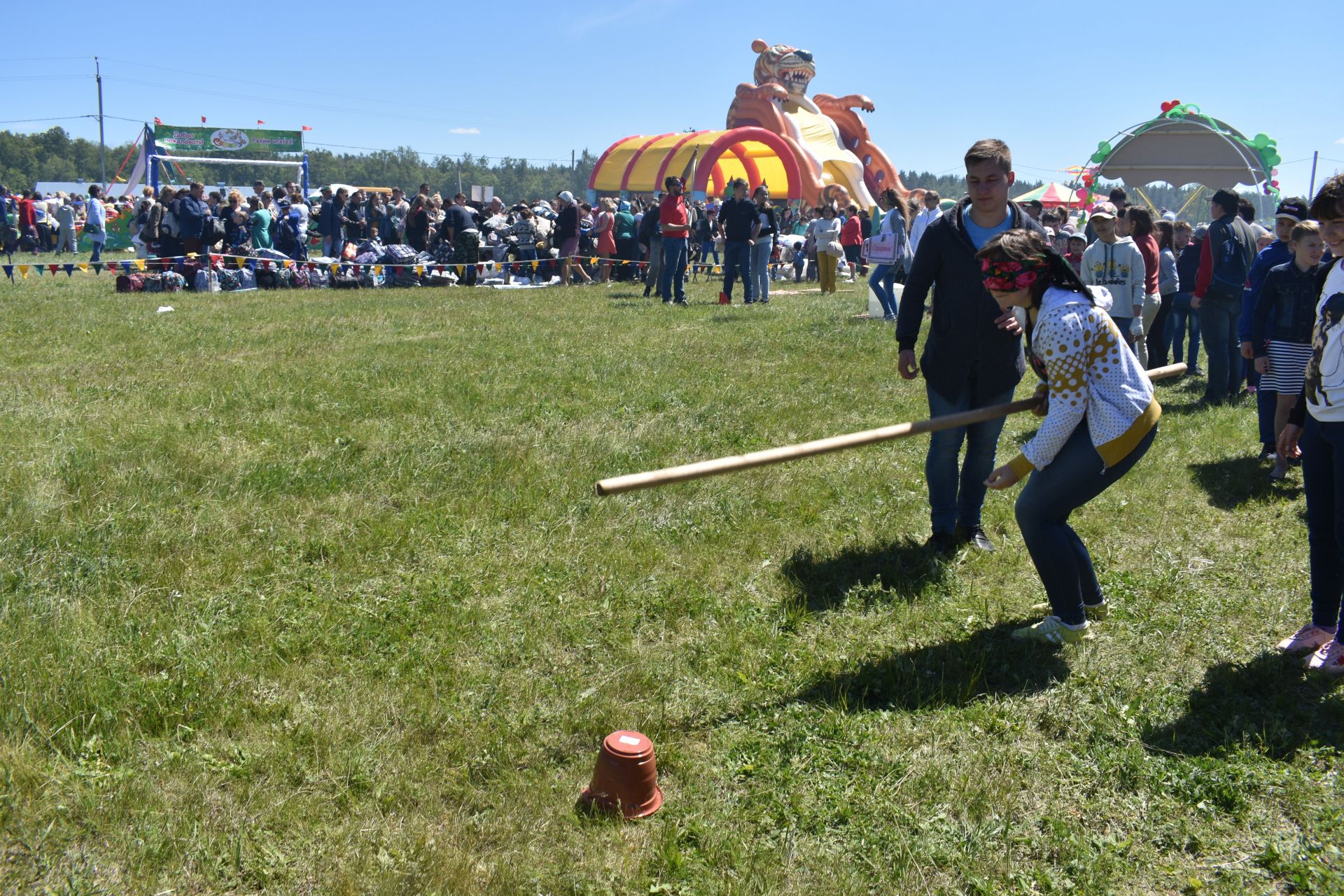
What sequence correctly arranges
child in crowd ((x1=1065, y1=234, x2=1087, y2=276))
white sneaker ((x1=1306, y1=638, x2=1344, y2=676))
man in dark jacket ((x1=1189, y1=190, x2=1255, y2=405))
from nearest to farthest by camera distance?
white sneaker ((x1=1306, y1=638, x2=1344, y2=676)) → man in dark jacket ((x1=1189, y1=190, x2=1255, y2=405)) → child in crowd ((x1=1065, y1=234, x2=1087, y2=276))

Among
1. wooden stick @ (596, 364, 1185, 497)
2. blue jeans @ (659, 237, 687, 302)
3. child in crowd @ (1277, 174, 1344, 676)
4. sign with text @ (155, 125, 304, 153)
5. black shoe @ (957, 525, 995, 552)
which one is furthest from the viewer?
sign with text @ (155, 125, 304, 153)

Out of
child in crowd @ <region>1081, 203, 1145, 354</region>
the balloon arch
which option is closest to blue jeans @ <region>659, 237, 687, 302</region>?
child in crowd @ <region>1081, 203, 1145, 354</region>

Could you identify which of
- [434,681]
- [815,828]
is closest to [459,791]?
[434,681]

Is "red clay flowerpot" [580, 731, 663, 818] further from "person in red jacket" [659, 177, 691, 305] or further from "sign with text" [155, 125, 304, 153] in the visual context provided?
"sign with text" [155, 125, 304, 153]

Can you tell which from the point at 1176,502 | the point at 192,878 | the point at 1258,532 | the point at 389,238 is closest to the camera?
the point at 192,878

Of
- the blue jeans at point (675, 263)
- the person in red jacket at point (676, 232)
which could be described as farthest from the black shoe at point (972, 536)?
the blue jeans at point (675, 263)

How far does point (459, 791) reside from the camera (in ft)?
10.6

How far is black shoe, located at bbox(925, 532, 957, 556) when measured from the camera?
536 cm

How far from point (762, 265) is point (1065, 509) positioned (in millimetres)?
13164

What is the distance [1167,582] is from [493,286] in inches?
655

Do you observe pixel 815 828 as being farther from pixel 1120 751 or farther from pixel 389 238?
pixel 389 238

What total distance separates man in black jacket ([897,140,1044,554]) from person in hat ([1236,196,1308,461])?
9.08 ft

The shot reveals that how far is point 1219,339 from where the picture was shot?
31.1 feet

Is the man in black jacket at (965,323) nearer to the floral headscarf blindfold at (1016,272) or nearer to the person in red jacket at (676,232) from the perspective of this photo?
the floral headscarf blindfold at (1016,272)
